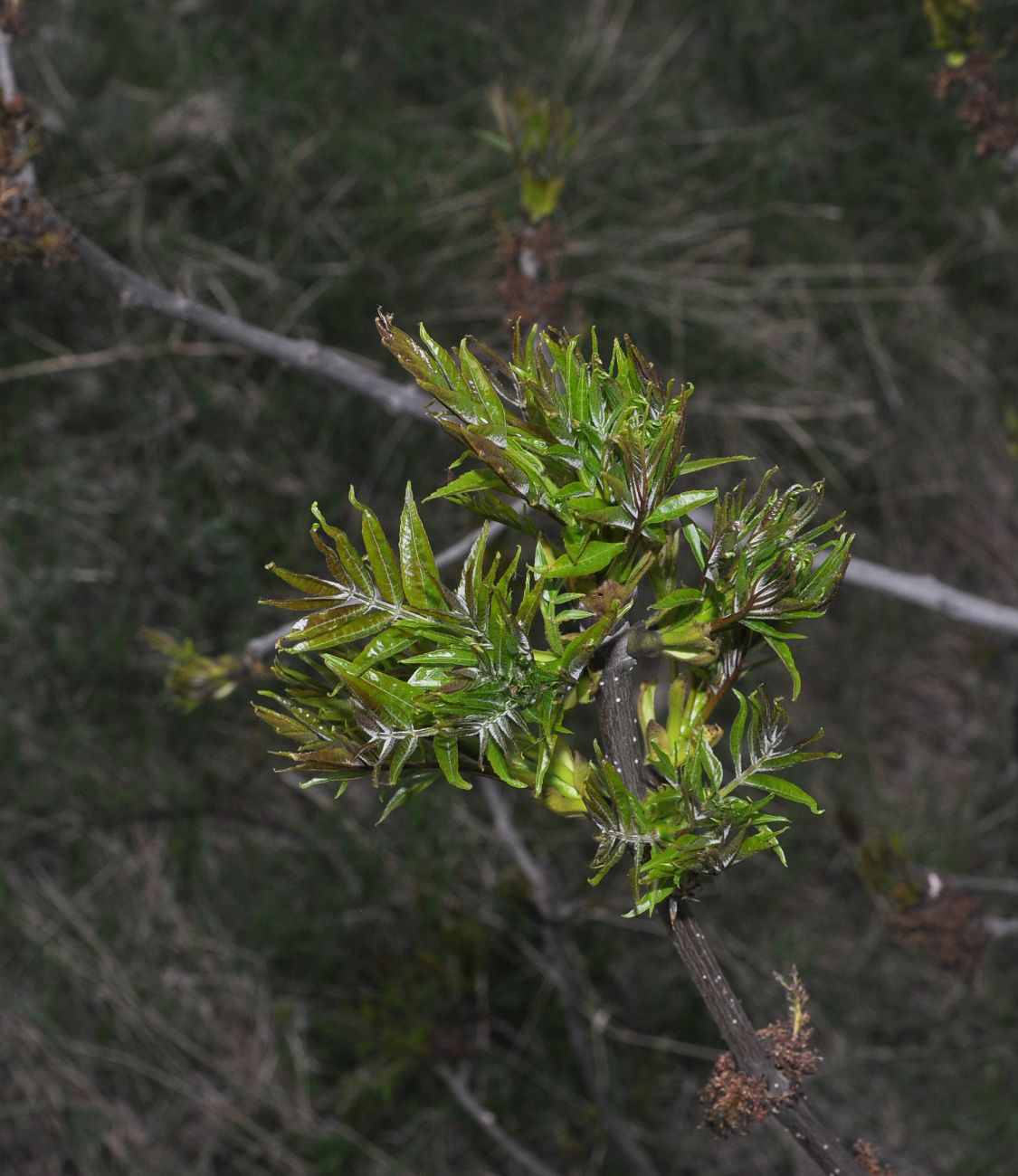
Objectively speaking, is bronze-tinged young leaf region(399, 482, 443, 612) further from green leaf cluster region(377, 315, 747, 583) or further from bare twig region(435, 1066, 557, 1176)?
bare twig region(435, 1066, 557, 1176)

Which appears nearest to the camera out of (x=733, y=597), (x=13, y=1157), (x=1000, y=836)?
(x=733, y=597)

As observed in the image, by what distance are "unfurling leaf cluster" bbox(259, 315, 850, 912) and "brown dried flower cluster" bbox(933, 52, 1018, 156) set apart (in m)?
1.33

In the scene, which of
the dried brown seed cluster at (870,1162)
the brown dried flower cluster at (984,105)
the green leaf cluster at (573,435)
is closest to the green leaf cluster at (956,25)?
the brown dried flower cluster at (984,105)

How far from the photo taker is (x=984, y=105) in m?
1.81

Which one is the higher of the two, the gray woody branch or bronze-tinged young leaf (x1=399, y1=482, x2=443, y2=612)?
bronze-tinged young leaf (x1=399, y1=482, x2=443, y2=612)

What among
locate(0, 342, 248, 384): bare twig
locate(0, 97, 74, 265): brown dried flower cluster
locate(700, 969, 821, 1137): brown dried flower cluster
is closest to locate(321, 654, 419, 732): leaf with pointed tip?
locate(700, 969, 821, 1137): brown dried flower cluster

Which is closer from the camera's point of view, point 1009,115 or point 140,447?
point 1009,115

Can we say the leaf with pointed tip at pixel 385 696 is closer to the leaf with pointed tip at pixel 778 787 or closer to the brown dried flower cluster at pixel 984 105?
the leaf with pointed tip at pixel 778 787

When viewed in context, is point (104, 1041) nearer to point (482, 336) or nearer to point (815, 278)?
point (482, 336)

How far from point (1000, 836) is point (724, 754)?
7.54 ft

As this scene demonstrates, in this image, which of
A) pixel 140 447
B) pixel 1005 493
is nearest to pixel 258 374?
pixel 140 447

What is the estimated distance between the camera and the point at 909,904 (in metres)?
2.08

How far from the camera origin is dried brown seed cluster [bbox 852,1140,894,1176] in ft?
3.38

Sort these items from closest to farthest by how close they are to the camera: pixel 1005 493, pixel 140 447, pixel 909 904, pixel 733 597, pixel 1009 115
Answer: pixel 733 597, pixel 1009 115, pixel 909 904, pixel 140 447, pixel 1005 493
